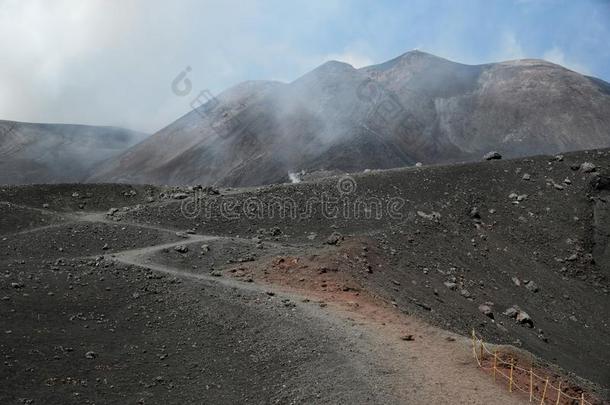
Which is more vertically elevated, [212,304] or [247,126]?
[247,126]

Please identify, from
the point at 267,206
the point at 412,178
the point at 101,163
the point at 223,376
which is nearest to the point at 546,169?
the point at 412,178

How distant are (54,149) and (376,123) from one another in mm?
68104

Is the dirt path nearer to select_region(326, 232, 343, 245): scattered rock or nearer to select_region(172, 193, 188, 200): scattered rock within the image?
select_region(326, 232, 343, 245): scattered rock

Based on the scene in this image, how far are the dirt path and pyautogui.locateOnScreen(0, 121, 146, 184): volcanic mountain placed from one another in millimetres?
82495

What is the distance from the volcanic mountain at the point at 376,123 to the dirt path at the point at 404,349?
40679 millimetres

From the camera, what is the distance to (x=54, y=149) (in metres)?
115

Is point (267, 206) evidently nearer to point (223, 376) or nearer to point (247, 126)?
point (223, 376)

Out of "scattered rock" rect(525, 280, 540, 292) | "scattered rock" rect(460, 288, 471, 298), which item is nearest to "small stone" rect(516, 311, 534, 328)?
"scattered rock" rect(460, 288, 471, 298)

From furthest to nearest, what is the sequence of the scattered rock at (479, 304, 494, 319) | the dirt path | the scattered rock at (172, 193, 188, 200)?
the scattered rock at (172, 193, 188, 200), the scattered rock at (479, 304, 494, 319), the dirt path

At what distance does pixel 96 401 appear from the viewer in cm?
1391

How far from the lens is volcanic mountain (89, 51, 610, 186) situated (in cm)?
7206

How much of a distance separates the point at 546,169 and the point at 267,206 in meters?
19.4

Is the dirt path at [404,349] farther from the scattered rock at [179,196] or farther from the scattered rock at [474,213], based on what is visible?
the scattered rock at [474,213]

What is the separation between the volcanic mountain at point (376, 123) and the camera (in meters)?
72.1
